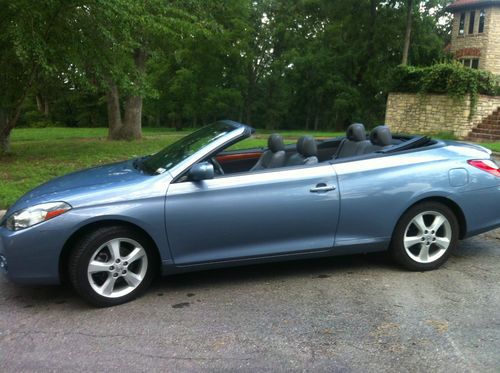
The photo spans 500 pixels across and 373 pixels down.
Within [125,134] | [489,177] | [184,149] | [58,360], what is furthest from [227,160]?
[125,134]

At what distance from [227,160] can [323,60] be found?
34638 millimetres

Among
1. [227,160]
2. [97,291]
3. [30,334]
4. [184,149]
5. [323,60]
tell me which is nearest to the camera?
[30,334]

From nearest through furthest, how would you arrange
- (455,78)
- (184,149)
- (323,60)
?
(184,149)
(455,78)
(323,60)

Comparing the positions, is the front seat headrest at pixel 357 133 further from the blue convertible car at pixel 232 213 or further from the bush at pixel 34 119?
the bush at pixel 34 119

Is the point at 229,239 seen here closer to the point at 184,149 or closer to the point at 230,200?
the point at 230,200

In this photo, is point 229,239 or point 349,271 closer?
point 229,239

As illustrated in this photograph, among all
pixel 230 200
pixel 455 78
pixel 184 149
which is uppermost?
pixel 455 78

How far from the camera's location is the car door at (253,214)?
13.0 ft

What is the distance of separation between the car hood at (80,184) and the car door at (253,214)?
1.59ft

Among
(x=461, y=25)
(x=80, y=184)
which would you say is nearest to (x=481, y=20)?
(x=461, y=25)

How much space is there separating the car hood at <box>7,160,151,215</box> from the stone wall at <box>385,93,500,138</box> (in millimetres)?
17556

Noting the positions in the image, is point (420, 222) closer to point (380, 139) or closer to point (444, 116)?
point (380, 139)

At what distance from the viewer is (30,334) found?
11.3 feet

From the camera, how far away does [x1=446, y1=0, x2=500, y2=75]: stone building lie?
33938 millimetres
